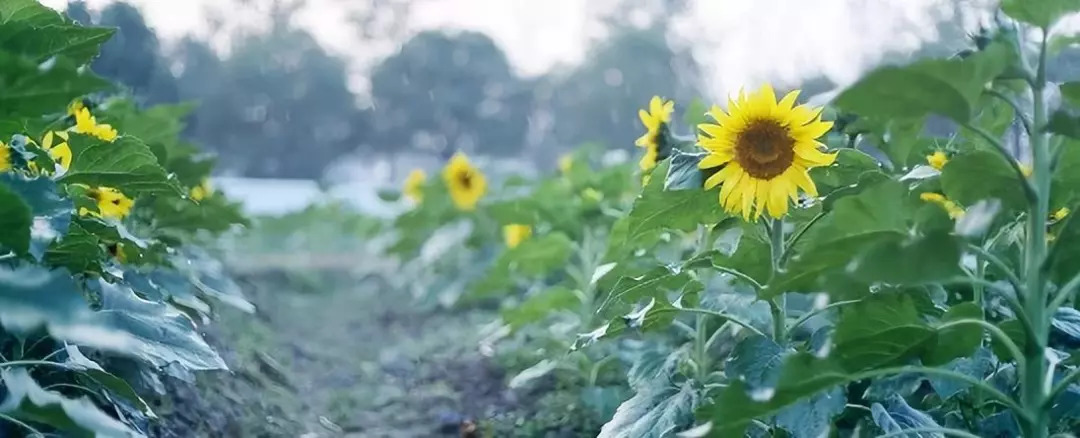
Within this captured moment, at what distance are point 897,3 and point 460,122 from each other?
10.1 ft

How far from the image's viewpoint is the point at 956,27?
1537 mm

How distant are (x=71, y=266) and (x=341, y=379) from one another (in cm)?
137

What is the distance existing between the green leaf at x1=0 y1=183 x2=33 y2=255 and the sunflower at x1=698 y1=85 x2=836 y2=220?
74cm

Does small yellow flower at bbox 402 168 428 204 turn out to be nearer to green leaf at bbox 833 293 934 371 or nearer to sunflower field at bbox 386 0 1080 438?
sunflower field at bbox 386 0 1080 438

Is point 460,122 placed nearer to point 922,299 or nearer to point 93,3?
point 93,3

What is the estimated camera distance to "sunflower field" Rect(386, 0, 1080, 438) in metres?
0.87

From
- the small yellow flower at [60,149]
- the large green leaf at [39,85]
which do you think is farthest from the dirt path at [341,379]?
the large green leaf at [39,85]

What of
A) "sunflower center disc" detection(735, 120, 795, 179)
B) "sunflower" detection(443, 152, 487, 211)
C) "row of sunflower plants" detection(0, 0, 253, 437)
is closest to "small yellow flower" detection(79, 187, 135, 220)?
"row of sunflower plants" detection(0, 0, 253, 437)

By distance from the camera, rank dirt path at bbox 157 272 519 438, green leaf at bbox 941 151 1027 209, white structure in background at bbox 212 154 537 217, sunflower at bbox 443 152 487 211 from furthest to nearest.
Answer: white structure in background at bbox 212 154 537 217 → sunflower at bbox 443 152 487 211 → dirt path at bbox 157 272 519 438 → green leaf at bbox 941 151 1027 209

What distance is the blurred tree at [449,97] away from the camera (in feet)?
15.0

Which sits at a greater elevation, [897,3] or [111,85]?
[897,3]

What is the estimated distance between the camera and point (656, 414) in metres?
1.24

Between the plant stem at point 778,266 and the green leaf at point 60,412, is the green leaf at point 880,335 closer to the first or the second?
the plant stem at point 778,266

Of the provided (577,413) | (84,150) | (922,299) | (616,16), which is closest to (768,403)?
(922,299)
